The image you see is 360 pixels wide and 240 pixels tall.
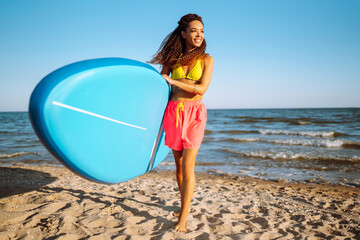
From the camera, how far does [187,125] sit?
1.99 m

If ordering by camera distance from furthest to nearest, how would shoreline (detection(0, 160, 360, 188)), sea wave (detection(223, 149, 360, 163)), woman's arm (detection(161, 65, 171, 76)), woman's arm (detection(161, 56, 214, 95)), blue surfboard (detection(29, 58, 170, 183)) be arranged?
sea wave (detection(223, 149, 360, 163)) < shoreline (detection(0, 160, 360, 188)) < woman's arm (detection(161, 65, 171, 76)) < woman's arm (detection(161, 56, 214, 95)) < blue surfboard (detection(29, 58, 170, 183))

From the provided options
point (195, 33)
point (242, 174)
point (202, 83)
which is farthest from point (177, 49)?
point (242, 174)

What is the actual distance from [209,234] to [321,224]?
119 cm

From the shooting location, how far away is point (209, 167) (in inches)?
213

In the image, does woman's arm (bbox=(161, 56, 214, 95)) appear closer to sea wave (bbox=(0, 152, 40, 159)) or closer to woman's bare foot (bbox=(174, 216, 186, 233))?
woman's bare foot (bbox=(174, 216, 186, 233))

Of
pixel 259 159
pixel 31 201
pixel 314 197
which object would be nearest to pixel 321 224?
pixel 314 197

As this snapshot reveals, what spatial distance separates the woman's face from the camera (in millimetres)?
1972

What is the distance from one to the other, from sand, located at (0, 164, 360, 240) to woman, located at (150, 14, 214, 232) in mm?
411

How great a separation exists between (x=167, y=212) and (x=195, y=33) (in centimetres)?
176

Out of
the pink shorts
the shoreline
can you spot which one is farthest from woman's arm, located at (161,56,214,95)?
the shoreline

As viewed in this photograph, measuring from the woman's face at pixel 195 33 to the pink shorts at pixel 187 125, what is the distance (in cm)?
51

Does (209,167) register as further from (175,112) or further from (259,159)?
(175,112)

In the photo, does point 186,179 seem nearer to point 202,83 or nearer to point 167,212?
point 167,212

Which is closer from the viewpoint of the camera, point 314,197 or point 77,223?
point 77,223
